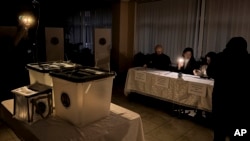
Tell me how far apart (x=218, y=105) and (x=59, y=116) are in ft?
5.04

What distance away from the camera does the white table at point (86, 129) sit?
1045 millimetres

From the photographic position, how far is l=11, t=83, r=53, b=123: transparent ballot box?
1.14 meters

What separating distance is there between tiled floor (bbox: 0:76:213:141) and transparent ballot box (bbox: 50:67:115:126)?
166 cm

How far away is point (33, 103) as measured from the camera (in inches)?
44.5

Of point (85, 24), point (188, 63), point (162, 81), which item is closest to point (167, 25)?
point (188, 63)

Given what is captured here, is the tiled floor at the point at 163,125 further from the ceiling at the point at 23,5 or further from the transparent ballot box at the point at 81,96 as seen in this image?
the ceiling at the point at 23,5

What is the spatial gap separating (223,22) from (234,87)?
10.4 ft

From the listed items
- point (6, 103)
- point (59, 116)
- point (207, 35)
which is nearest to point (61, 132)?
point (59, 116)

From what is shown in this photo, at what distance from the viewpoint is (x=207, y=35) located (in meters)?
4.83

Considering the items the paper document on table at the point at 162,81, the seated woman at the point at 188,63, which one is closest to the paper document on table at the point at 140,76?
the paper document on table at the point at 162,81

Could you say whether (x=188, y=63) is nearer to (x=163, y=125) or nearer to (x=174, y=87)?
(x=174, y=87)

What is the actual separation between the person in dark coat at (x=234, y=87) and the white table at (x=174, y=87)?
0.95 m

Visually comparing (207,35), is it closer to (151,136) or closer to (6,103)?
(151,136)

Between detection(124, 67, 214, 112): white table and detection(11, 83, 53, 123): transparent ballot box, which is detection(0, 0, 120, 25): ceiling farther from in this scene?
detection(11, 83, 53, 123): transparent ballot box
